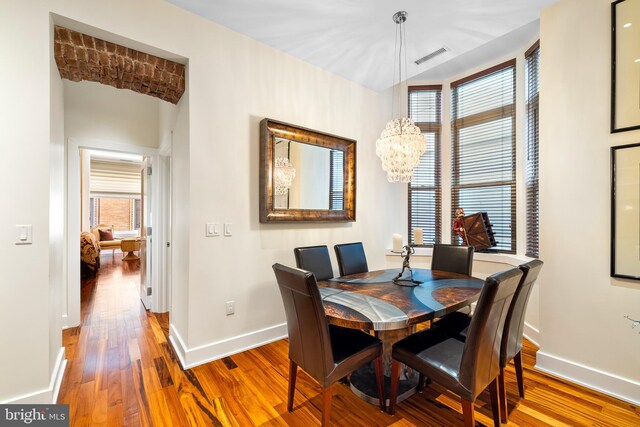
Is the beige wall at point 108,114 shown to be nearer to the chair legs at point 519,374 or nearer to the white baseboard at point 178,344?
the white baseboard at point 178,344

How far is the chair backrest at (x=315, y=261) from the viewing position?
7.96 feet

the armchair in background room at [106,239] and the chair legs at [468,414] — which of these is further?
the armchair in background room at [106,239]

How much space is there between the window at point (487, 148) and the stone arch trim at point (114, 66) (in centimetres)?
346

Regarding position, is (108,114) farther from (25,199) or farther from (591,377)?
(591,377)

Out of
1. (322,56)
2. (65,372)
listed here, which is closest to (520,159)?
(322,56)

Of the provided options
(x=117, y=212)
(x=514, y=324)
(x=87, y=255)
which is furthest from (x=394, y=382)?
(x=117, y=212)

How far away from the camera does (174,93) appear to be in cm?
249

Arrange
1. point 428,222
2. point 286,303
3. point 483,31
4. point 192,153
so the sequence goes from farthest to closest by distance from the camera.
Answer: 1. point 428,222
2. point 483,31
3. point 192,153
4. point 286,303

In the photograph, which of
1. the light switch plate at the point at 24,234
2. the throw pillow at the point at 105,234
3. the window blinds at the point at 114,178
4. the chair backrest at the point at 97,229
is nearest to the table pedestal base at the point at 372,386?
the light switch plate at the point at 24,234

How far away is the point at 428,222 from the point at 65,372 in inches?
166

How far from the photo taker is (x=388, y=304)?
1.73m

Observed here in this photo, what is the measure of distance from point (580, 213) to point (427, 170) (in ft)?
6.75

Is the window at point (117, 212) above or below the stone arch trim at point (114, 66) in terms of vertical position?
below

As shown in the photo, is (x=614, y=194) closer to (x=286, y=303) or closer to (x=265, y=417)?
(x=286, y=303)
